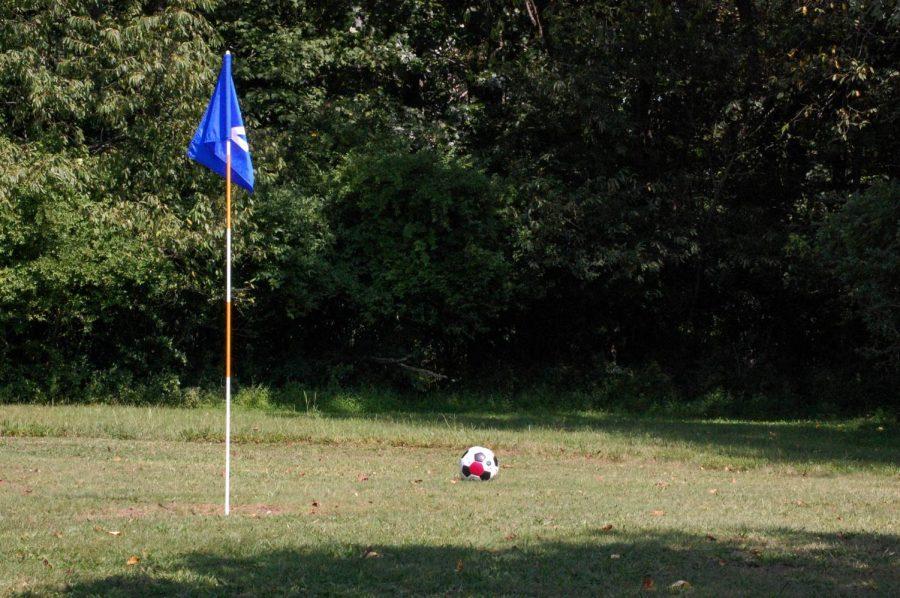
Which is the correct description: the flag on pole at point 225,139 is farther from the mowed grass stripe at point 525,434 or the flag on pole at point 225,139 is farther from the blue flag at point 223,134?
the mowed grass stripe at point 525,434

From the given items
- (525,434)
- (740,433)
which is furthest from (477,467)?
(740,433)

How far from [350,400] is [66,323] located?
635cm

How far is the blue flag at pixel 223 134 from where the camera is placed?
9.73 metres

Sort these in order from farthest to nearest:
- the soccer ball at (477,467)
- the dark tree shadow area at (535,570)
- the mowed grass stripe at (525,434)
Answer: the mowed grass stripe at (525,434)
the soccer ball at (477,467)
the dark tree shadow area at (535,570)

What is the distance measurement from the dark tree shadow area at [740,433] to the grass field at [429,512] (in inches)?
5.5

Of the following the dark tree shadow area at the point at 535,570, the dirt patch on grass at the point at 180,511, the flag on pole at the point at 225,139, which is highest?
the flag on pole at the point at 225,139

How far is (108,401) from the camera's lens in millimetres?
22703

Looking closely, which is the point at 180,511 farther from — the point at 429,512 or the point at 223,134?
the point at 223,134

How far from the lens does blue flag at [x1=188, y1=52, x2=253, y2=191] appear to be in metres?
9.73

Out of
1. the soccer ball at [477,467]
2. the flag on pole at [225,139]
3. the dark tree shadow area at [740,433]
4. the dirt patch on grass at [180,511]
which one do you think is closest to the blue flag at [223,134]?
the flag on pole at [225,139]

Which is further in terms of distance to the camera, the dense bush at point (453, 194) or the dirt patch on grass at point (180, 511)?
the dense bush at point (453, 194)

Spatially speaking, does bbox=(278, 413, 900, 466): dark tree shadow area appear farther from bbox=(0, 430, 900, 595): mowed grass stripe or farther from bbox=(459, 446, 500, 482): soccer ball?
bbox=(459, 446, 500, 482): soccer ball

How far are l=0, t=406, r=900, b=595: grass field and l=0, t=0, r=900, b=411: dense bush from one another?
17.7 feet

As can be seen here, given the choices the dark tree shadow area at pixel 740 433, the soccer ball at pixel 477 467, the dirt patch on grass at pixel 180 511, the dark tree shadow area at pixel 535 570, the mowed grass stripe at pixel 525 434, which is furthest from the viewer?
the dark tree shadow area at pixel 740 433
